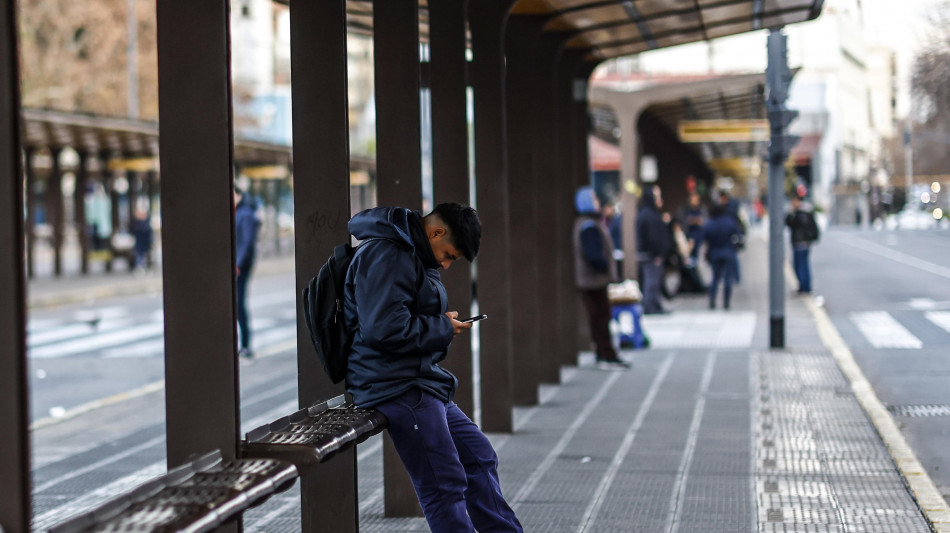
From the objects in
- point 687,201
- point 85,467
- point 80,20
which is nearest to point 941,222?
point 687,201

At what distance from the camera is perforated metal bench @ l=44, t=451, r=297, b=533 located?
3684 millimetres

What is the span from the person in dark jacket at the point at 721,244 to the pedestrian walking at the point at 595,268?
24.0ft

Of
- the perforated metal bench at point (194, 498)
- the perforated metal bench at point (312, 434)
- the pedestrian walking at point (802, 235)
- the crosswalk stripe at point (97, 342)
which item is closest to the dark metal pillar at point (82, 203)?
the crosswalk stripe at point (97, 342)

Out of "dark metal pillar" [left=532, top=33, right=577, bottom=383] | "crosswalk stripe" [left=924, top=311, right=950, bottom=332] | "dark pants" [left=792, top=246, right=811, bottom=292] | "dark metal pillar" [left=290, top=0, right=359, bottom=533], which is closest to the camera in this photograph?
"dark metal pillar" [left=290, top=0, right=359, bottom=533]

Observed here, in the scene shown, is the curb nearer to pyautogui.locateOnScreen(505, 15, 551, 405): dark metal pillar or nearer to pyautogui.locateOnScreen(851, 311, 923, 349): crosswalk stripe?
pyautogui.locateOnScreen(851, 311, 923, 349): crosswalk stripe

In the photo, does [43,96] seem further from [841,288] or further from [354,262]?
[354,262]

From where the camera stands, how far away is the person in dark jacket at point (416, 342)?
4766 millimetres

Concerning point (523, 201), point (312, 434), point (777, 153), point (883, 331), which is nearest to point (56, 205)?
point (883, 331)

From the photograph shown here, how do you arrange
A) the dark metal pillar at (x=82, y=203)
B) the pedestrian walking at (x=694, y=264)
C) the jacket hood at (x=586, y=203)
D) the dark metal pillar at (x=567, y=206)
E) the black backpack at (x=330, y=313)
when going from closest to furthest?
1. the black backpack at (x=330, y=313)
2. the jacket hood at (x=586, y=203)
3. the dark metal pillar at (x=567, y=206)
4. the pedestrian walking at (x=694, y=264)
5. the dark metal pillar at (x=82, y=203)

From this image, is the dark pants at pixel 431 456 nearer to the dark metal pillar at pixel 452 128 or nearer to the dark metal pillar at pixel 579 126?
the dark metal pillar at pixel 452 128

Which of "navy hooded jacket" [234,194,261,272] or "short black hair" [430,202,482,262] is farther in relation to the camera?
"navy hooded jacket" [234,194,261,272]

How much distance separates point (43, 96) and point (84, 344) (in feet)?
92.7

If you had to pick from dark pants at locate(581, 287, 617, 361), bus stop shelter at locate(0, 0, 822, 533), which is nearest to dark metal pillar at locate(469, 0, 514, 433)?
bus stop shelter at locate(0, 0, 822, 533)

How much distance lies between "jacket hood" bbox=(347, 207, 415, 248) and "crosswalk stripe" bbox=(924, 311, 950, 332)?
12872mm
